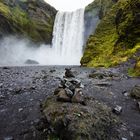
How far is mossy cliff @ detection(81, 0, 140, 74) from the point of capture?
41.8m

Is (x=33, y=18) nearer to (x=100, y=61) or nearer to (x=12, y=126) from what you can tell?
(x=100, y=61)

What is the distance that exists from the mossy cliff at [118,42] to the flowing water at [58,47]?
1044 inches

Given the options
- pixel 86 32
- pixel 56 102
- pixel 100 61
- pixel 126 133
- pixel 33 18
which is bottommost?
pixel 126 133

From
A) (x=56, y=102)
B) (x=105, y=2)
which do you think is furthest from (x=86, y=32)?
(x=56, y=102)

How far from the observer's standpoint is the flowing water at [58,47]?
8422 centimetres

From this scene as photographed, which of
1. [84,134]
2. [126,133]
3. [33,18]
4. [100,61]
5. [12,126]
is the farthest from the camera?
[33,18]

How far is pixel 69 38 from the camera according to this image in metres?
89.9

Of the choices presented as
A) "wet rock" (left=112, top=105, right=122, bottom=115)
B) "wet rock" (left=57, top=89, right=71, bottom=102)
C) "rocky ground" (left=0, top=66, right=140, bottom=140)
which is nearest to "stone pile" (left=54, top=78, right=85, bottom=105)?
"wet rock" (left=57, top=89, right=71, bottom=102)

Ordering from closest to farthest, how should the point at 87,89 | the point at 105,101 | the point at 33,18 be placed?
the point at 105,101 < the point at 87,89 < the point at 33,18

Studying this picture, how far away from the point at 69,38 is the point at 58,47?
20.4 ft

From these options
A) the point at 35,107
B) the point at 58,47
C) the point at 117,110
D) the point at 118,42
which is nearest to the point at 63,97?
the point at 35,107

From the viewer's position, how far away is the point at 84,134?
10.4 m

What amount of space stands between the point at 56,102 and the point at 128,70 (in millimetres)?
18785

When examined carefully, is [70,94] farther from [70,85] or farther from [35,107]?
[35,107]
